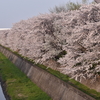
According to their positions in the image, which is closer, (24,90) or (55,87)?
(55,87)

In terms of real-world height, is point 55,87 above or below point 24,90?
above

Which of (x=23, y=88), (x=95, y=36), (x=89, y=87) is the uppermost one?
(x=95, y=36)

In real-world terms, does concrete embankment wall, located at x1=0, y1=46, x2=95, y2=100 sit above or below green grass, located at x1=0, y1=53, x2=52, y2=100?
above

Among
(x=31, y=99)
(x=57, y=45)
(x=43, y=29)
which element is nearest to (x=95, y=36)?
(x=31, y=99)

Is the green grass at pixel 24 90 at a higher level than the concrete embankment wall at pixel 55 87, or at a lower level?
Result: lower

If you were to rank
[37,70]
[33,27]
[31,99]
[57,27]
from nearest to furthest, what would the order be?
[31,99]
[37,70]
[57,27]
[33,27]

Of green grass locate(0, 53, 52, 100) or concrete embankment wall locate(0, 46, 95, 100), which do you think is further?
green grass locate(0, 53, 52, 100)

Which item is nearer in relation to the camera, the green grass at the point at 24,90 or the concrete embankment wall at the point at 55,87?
the concrete embankment wall at the point at 55,87

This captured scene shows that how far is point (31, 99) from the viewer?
27.1ft

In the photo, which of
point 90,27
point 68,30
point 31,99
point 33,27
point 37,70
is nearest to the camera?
point 90,27

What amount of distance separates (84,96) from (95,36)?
232 cm

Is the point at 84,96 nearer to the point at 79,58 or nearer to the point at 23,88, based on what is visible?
the point at 79,58

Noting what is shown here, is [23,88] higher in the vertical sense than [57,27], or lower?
lower

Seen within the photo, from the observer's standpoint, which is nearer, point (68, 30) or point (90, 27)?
point (90, 27)
